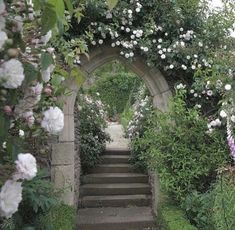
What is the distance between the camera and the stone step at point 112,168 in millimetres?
7754

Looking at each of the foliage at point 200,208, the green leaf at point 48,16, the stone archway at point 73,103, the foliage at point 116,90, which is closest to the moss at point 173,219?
the foliage at point 200,208

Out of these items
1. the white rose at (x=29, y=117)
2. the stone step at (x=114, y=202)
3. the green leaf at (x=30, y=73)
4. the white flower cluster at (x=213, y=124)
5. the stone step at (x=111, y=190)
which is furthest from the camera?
the stone step at (x=111, y=190)

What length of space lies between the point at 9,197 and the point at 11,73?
1.06 ft

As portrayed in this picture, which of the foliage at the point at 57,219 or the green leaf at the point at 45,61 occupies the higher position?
the green leaf at the point at 45,61

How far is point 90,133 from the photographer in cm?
796

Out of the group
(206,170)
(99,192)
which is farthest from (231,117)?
(99,192)

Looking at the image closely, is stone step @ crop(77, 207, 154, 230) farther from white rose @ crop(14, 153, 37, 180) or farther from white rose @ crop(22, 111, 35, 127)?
white rose @ crop(14, 153, 37, 180)

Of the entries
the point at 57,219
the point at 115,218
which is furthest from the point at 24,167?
the point at 115,218

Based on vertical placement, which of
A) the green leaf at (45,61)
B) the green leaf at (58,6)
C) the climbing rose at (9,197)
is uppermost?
the green leaf at (58,6)

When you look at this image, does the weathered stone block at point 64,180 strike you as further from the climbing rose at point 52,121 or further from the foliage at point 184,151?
the climbing rose at point 52,121

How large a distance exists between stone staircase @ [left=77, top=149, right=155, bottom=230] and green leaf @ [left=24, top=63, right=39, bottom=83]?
16.0 ft

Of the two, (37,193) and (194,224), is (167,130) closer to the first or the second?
(194,224)

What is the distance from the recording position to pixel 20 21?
1214 mm

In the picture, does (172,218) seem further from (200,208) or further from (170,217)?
(200,208)
